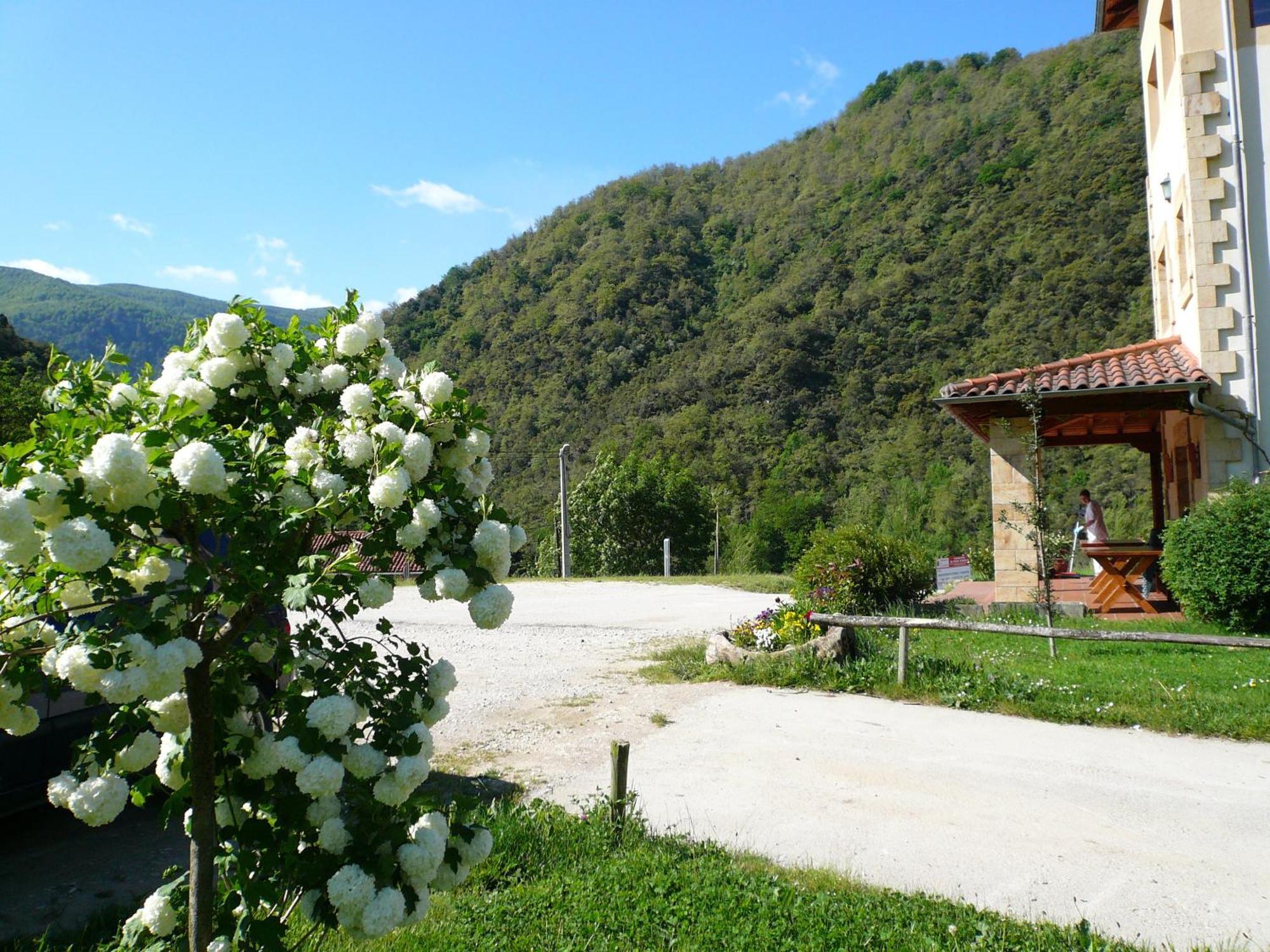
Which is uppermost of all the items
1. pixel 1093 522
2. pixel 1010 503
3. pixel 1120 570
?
pixel 1010 503

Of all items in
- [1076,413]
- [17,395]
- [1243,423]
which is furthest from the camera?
[17,395]

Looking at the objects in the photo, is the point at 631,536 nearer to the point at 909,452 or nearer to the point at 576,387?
the point at 909,452

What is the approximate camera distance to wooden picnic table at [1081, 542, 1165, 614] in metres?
11.9

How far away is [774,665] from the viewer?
29.2 ft

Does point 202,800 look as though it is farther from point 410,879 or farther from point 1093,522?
point 1093,522

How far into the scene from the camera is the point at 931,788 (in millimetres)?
5520

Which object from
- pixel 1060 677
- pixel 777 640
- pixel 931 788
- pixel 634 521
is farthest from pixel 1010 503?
pixel 634 521

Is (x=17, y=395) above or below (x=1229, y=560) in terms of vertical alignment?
above

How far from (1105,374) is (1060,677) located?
555cm

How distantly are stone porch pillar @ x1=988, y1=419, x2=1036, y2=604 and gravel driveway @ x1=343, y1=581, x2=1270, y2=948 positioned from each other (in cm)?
555

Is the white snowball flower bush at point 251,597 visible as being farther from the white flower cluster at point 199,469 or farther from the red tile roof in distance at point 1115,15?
the red tile roof in distance at point 1115,15

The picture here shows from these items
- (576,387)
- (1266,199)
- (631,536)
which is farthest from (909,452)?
(1266,199)

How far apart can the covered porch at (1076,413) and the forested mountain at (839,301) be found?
17328 mm

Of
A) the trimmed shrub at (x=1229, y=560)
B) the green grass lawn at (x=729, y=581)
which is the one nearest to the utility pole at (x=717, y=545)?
the green grass lawn at (x=729, y=581)
